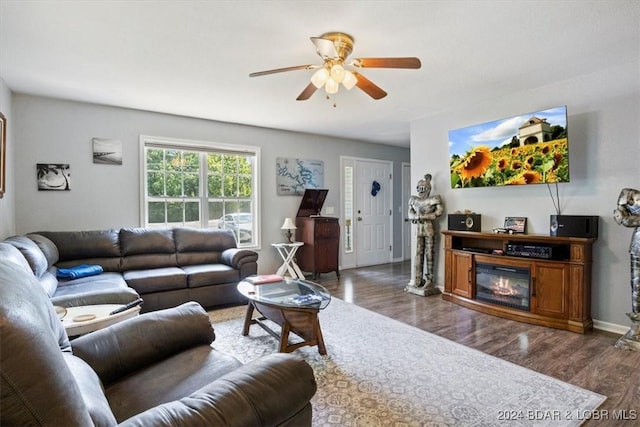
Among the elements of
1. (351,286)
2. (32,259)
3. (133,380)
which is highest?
(32,259)

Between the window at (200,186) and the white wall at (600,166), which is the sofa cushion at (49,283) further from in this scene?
the white wall at (600,166)

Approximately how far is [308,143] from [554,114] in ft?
11.5

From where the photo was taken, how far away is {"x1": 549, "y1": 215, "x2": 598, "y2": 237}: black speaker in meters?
2.95

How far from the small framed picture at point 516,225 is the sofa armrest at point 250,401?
322 centimetres

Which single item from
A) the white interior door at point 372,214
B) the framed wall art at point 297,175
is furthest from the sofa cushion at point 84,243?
the white interior door at point 372,214

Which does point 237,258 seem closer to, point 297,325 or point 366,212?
point 297,325

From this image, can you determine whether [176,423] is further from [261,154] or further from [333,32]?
[261,154]

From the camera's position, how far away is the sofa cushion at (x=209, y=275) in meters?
3.56

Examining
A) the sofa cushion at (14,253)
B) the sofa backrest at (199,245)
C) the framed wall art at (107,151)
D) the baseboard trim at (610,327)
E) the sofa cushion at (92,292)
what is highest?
the framed wall art at (107,151)

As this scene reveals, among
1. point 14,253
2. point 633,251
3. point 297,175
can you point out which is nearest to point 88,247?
point 14,253

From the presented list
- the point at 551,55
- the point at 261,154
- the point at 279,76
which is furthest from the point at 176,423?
the point at 261,154

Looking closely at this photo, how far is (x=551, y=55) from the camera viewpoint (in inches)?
105

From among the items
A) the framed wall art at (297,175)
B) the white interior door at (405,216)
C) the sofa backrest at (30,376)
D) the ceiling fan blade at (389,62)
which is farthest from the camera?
the white interior door at (405,216)

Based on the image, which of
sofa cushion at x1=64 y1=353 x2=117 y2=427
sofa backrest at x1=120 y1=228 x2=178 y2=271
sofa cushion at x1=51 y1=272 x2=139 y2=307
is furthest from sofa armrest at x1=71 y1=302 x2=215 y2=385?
sofa backrest at x1=120 y1=228 x2=178 y2=271
